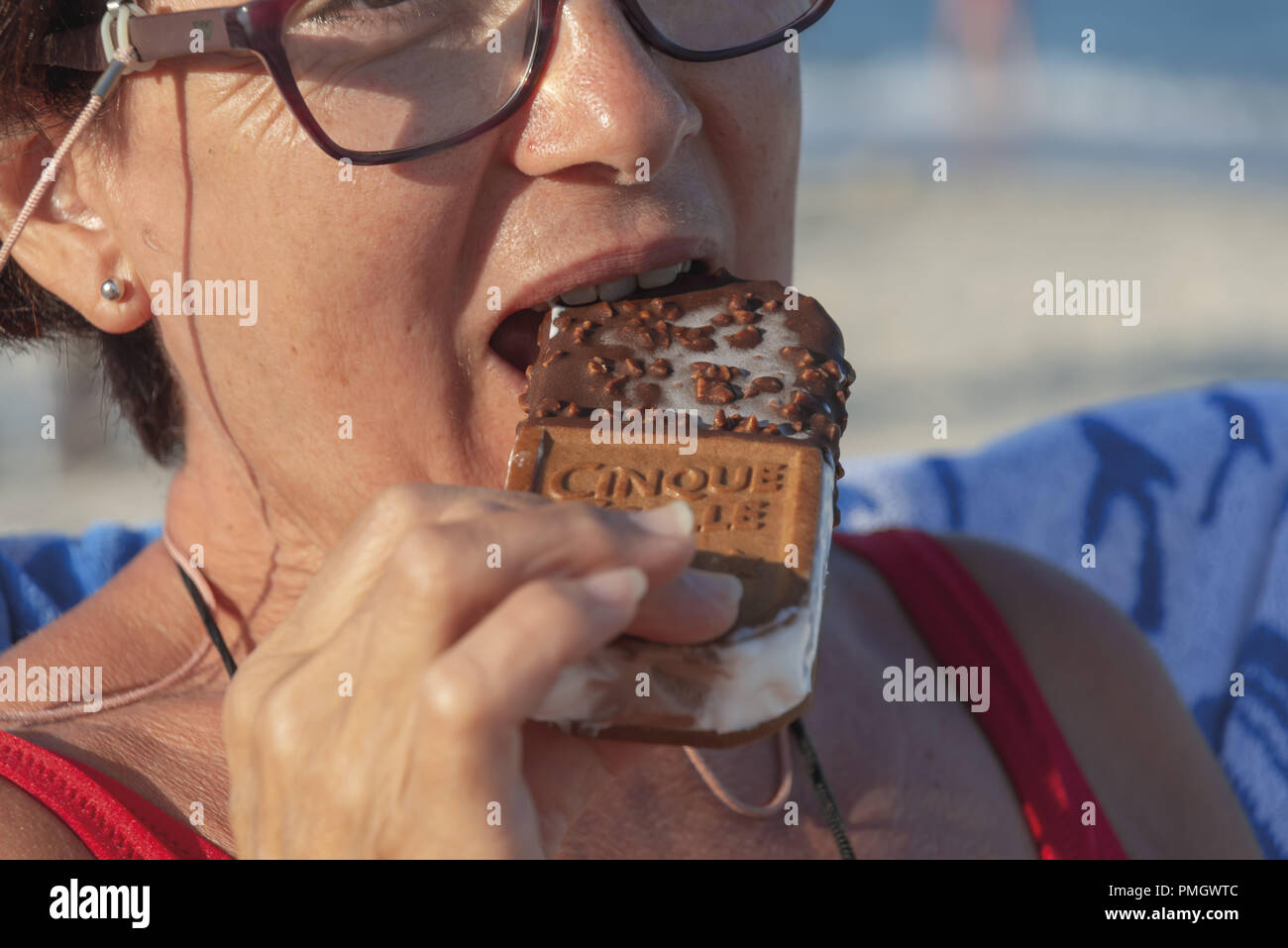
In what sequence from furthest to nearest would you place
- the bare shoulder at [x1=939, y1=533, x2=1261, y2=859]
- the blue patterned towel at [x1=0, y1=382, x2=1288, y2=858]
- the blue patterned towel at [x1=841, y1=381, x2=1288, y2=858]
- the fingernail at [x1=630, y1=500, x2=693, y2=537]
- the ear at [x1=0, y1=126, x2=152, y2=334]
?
the blue patterned towel at [x1=841, y1=381, x2=1288, y2=858] < the blue patterned towel at [x1=0, y1=382, x2=1288, y2=858] < the bare shoulder at [x1=939, y1=533, x2=1261, y2=859] < the ear at [x1=0, y1=126, x2=152, y2=334] < the fingernail at [x1=630, y1=500, x2=693, y2=537]

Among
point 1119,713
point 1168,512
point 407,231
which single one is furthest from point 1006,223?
point 407,231

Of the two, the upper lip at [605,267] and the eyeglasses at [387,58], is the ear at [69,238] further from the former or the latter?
the upper lip at [605,267]

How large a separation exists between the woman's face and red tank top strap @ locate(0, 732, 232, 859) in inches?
24.9

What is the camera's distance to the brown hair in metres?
2.23

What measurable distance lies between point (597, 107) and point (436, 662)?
42.4 inches

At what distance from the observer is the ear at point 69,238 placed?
2.37 meters

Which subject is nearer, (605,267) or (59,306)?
(605,267)

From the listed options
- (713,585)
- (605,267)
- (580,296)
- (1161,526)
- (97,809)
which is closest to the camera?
(713,585)

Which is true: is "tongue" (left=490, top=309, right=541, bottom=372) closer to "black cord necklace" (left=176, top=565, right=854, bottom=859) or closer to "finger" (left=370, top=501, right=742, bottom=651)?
"black cord necklace" (left=176, top=565, right=854, bottom=859)

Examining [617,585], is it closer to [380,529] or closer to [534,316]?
[380,529]

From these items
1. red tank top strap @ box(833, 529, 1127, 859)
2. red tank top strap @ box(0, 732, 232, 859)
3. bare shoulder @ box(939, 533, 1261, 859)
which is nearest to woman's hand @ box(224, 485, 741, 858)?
red tank top strap @ box(0, 732, 232, 859)

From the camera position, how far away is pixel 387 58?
2129 millimetres

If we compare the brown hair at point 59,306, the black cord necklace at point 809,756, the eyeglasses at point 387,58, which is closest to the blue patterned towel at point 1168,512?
the black cord necklace at point 809,756
